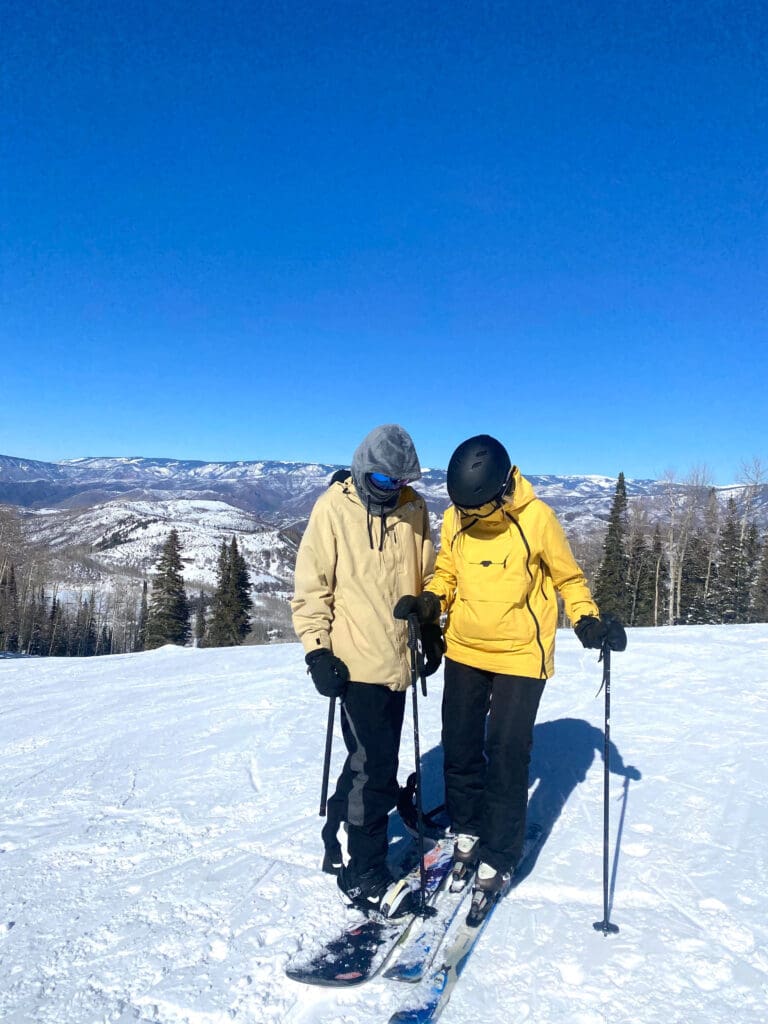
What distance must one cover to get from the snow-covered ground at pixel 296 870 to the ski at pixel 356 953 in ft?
0.18

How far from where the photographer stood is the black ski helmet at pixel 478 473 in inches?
113

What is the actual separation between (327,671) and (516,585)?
1044 mm

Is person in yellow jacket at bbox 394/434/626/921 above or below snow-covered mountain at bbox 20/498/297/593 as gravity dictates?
above

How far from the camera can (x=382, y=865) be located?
289 cm

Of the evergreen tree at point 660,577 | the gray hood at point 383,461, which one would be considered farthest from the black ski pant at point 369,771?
the evergreen tree at point 660,577

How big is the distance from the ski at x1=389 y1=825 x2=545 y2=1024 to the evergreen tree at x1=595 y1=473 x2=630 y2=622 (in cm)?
3088

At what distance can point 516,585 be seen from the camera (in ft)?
9.91

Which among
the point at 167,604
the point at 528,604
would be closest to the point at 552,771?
the point at 528,604

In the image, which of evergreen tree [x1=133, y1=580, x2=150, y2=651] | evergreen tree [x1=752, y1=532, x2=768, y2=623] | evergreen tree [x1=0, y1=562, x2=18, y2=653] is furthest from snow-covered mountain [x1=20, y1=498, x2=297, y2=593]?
evergreen tree [x1=752, y1=532, x2=768, y2=623]

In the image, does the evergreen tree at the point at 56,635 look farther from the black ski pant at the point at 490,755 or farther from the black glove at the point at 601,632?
the black glove at the point at 601,632

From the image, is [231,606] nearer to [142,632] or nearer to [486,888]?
[142,632]

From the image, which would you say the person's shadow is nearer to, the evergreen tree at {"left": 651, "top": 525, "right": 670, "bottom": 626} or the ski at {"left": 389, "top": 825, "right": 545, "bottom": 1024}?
the ski at {"left": 389, "top": 825, "right": 545, "bottom": 1024}

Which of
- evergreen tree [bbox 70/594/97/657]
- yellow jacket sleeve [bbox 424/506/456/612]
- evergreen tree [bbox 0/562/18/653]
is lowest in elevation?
evergreen tree [bbox 70/594/97/657]

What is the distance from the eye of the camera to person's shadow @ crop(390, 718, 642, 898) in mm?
3734
